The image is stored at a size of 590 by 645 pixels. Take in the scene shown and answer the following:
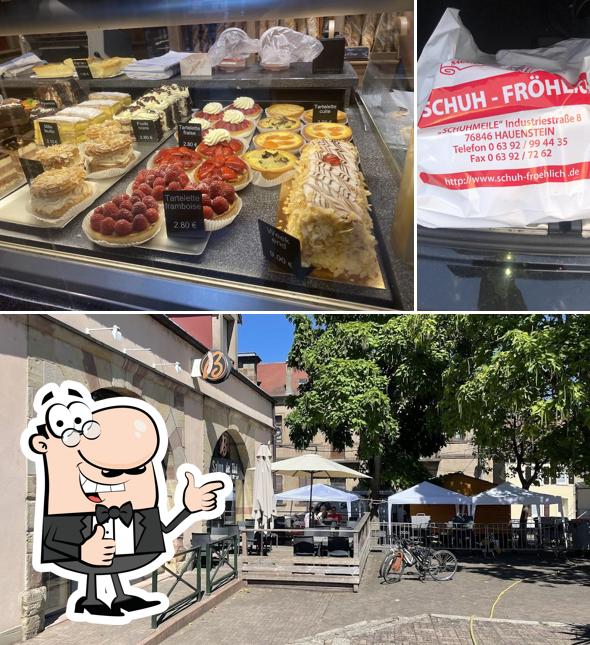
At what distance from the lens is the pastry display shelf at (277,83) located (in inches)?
113

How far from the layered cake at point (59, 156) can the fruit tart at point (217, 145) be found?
547mm

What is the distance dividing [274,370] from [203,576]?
11.3 ft

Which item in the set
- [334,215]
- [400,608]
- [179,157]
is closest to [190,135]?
[179,157]

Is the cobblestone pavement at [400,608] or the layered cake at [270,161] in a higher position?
the layered cake at [270,161]

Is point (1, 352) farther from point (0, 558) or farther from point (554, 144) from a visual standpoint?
point (554, 144)

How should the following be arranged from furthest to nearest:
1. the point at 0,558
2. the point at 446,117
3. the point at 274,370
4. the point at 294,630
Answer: the point at 274,370 < the point at 294,630 < the point at 0,558 < the point at 446,117

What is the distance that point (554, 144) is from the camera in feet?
9.27

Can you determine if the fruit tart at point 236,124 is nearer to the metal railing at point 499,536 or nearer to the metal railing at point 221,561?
the metal railing at point 221,561

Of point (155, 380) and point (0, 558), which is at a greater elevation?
point (155, 380)

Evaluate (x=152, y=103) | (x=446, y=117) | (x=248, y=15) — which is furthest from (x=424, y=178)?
(x=152, y=103)

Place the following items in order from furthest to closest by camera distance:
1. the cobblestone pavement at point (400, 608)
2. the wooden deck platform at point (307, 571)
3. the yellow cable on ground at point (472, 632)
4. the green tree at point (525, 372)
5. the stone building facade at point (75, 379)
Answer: the wooden deck platform at point (307, 571) < the green tree at point (525, 372) < the cobblestone pavement at point (400, 608) < the yellow cable on ground at point (472, 632) < the stone building facade at point (75, 379)

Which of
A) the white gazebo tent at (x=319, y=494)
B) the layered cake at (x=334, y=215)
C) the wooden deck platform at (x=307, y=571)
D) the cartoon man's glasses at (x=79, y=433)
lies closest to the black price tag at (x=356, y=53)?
the layered cake at (x=334, y=215)

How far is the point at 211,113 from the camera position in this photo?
10.1 feet

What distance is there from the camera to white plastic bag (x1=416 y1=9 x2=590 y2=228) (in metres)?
2.81
